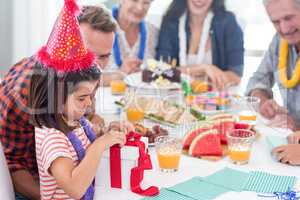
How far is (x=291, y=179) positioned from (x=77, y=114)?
0.68m

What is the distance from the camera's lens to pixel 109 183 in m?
1.42

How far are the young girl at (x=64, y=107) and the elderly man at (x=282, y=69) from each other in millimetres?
992

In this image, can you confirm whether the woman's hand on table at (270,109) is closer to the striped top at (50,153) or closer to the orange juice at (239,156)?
the orange juice at (239,156)

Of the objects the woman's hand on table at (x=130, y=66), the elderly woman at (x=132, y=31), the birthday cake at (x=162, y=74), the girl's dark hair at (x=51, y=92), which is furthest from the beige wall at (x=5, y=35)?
the girl's dark hair at (x=51, y=92)

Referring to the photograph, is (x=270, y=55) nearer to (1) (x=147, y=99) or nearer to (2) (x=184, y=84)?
(2) (x=184, y=84)

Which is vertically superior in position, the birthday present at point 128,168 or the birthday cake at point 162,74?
the birthday cake at point 162,74

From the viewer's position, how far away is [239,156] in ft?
5.11

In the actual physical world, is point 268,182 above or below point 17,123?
below

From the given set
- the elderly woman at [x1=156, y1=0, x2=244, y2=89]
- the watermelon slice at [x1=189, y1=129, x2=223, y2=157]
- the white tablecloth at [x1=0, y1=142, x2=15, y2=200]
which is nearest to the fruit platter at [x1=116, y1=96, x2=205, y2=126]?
the watermelon slice at [x1=189, y1=129, x2=223, y2=157]

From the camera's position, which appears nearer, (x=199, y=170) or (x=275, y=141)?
(x=199, y=170)

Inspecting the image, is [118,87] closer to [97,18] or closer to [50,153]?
[97,18]

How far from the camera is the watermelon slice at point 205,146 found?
163cm

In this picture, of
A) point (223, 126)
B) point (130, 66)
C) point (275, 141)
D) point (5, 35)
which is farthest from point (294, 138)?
point (5, 35)

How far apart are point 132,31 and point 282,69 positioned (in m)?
0.98
